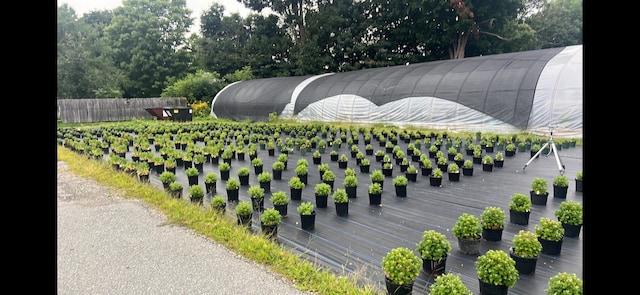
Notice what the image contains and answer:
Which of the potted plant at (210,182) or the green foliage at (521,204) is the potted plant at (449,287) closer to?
the green foliage at (521,204)

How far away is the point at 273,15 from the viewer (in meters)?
36.0

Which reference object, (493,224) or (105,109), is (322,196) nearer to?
(493,224)

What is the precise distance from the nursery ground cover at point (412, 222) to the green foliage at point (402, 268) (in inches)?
12.9

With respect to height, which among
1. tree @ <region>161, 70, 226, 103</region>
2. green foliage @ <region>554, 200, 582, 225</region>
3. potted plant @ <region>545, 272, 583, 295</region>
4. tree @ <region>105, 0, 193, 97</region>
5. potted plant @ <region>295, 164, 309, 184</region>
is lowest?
potted plant @ <region>545, 272, 583, 295</region>

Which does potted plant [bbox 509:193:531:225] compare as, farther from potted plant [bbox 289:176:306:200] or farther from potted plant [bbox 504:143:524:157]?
potted plant [bbox 504:143:524:157]

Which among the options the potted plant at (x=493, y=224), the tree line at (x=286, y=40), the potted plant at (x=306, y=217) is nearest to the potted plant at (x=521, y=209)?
the potted plant at (x=493, y=224)

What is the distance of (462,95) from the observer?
14.9 metres

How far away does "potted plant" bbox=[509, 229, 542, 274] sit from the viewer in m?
3.21

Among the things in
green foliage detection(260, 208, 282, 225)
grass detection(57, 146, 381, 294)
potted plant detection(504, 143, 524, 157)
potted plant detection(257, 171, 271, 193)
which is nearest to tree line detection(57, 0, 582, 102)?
potted plant detection(504, 143, 524, 157)

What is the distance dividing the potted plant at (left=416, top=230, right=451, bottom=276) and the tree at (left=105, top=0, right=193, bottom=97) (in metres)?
35.4

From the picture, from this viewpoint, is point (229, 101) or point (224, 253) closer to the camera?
point (224, 253)

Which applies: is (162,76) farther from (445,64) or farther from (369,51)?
(445,64)

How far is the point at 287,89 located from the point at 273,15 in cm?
1611
